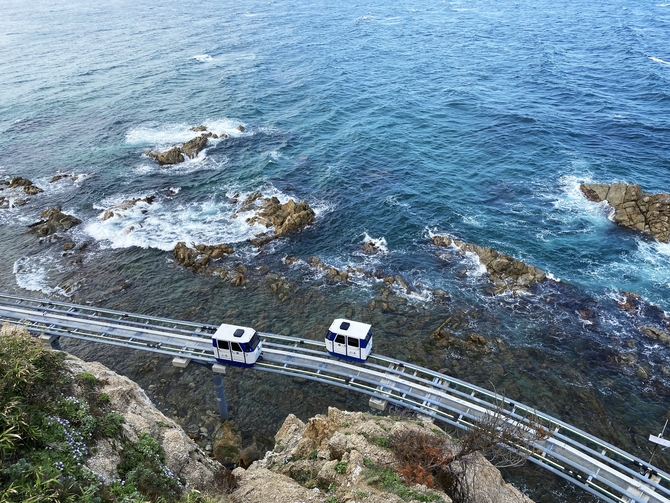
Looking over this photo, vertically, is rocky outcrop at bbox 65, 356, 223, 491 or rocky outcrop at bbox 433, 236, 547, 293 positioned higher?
rocky outcrop at bbox 65, 356, 223, 491

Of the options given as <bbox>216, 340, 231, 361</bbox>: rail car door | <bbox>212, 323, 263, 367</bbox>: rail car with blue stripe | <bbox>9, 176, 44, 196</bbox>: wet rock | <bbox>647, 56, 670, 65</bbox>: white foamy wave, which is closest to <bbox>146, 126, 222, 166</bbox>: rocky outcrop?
<bbox>9, 176, 44, 196</bbox>: wet rock

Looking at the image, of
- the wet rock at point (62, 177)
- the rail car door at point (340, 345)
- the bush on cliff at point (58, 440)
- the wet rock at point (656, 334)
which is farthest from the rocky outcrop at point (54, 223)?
the wet rock at point (656, 334)

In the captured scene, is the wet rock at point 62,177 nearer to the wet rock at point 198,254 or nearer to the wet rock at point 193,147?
the wet rock at point 193,147

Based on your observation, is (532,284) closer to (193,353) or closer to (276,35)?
(193,353)

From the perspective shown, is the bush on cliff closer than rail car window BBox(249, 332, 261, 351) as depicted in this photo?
Yes

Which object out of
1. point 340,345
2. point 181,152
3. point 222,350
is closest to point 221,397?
point 222,350

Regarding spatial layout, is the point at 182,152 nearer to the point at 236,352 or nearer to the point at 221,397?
the point at 221,397

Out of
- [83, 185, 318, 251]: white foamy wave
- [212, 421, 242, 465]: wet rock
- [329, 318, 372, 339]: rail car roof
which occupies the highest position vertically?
[329, 318, 372, 339]: rail car roof

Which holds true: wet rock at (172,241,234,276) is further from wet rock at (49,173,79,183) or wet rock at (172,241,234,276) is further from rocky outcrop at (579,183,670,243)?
rocky outcrop at (579,183,670,243)
